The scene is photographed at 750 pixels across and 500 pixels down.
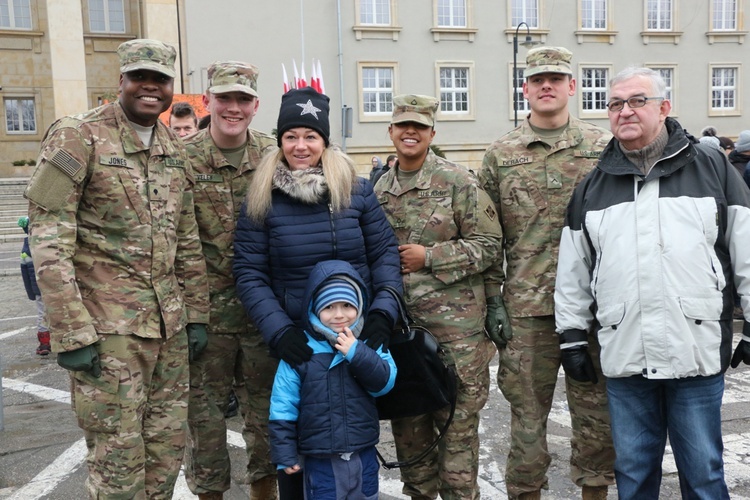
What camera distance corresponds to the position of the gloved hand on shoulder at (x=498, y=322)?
393cm

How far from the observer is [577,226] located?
3.44 m

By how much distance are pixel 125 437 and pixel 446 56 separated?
95.3 ft

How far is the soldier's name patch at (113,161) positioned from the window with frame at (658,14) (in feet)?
111

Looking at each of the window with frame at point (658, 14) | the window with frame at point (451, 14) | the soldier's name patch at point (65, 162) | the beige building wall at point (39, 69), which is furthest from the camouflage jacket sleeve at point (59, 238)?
the window with frame at point (658, 14)

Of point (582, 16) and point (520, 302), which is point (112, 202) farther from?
point (582, 16)

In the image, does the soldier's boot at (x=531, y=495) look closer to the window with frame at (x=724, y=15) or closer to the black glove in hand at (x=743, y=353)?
the black glove in hand at (x=743, y=353)

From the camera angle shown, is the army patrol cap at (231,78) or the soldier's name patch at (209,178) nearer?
the army patrol cap at (231,78)

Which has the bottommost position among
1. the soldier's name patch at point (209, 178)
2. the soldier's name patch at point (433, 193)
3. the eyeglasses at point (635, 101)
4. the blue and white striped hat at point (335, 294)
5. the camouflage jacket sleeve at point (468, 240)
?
the blue and white striped hat at point (335, 294)

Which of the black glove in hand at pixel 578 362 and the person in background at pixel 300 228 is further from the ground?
the person in background at pixel 300 228

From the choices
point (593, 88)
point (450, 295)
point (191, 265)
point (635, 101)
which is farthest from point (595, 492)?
point (593, 88)

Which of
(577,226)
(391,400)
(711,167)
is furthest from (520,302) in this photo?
(711,167)

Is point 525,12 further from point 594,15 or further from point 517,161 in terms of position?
point 517,161

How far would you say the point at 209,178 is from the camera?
3.98m

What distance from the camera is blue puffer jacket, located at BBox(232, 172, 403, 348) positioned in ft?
11.3
